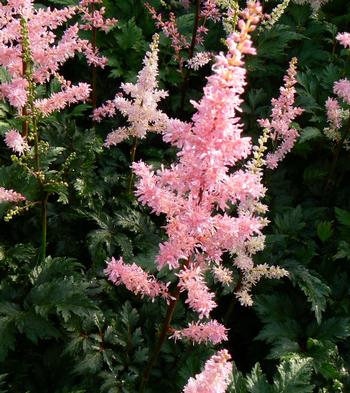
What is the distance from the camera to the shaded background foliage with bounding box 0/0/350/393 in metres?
3.15

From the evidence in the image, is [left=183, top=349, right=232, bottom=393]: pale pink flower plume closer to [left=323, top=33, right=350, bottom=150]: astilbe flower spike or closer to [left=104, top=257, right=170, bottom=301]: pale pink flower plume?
[left=104, top=257, right=170, bottom=301]: pale pink flower plume

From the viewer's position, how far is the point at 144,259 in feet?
11.7

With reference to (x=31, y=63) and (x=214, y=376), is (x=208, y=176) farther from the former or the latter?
(x=31, y=63)

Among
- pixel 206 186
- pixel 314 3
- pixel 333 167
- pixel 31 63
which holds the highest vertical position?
pixel 206 186

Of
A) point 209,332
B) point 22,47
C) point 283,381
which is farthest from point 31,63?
point 283,381

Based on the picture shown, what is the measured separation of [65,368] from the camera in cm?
338

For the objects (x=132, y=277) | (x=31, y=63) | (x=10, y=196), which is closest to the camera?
(x=132, y=277)

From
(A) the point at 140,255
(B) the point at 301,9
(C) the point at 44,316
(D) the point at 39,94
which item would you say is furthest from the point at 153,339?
(B) the point at 301,9

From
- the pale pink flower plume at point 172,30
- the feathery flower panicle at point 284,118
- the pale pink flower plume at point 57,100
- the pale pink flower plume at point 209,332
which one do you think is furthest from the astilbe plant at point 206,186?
the pale pink flower plume at point 172,30

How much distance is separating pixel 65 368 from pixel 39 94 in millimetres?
2121

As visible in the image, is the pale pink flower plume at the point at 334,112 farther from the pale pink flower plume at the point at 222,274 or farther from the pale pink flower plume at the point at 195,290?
the pale pink flower plume at the point at 195,290

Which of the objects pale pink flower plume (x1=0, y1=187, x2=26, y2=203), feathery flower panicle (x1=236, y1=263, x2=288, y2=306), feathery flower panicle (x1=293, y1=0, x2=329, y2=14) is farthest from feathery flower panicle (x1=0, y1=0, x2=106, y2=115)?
feathery flower panicle (x1=293, y1=0, x2=329, y2=14)

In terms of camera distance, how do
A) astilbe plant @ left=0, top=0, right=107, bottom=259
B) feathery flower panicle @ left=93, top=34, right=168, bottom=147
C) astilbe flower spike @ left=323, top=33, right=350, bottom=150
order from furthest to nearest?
astilbe flower spike @ left=323, top=33, right=350, bottom=150 → feathery flower panicle @ left=93, top=34, right=168, bottom=147 → astilbe plant @ left=0, top=0, right=107, bottom=259

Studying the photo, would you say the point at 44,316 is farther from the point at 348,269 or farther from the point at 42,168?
the point at 348,269
